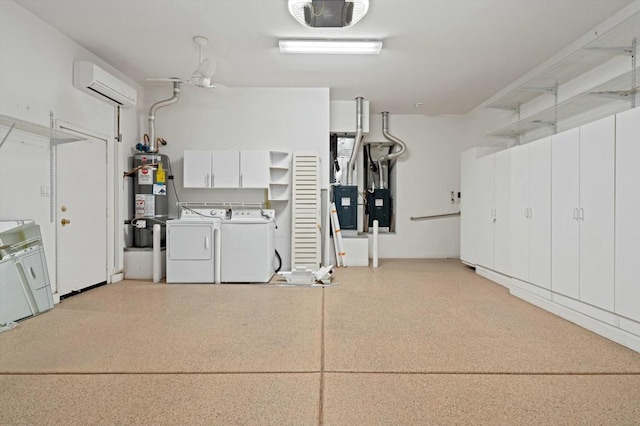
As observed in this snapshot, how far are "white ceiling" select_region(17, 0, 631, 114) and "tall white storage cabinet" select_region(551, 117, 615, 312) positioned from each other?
128cm

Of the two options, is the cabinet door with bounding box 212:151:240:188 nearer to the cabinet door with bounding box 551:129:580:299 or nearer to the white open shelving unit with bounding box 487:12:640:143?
the white open shelving unit with bounding box 487:12:640:143

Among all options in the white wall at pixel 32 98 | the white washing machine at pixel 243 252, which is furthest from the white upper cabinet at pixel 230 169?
the white wall at pixel 32 98

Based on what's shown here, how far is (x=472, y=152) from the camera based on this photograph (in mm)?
5367

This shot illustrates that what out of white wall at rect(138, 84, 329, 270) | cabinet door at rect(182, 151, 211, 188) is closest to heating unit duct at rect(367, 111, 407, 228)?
white wall at rect(138, 84, 329, 270)

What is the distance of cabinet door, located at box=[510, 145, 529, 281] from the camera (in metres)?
3.85

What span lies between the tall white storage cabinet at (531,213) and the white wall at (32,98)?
517 cm

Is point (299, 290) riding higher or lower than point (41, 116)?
lower

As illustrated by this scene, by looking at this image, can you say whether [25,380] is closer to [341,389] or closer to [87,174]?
[341,389]

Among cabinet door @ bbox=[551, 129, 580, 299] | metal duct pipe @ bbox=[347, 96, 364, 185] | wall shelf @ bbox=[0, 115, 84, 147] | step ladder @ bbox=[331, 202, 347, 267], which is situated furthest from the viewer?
metal duct pipe @ bbox=[347, 96, 364, 185]

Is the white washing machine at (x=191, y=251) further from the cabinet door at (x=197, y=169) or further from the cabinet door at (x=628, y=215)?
the cabinet door at (x=628, y=215)

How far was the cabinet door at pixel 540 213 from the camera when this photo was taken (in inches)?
137

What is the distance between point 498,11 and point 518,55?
1.20 meters

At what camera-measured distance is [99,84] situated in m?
4.05

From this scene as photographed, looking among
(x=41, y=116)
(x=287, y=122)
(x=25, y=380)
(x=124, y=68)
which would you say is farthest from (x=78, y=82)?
(x=25, y=380)
